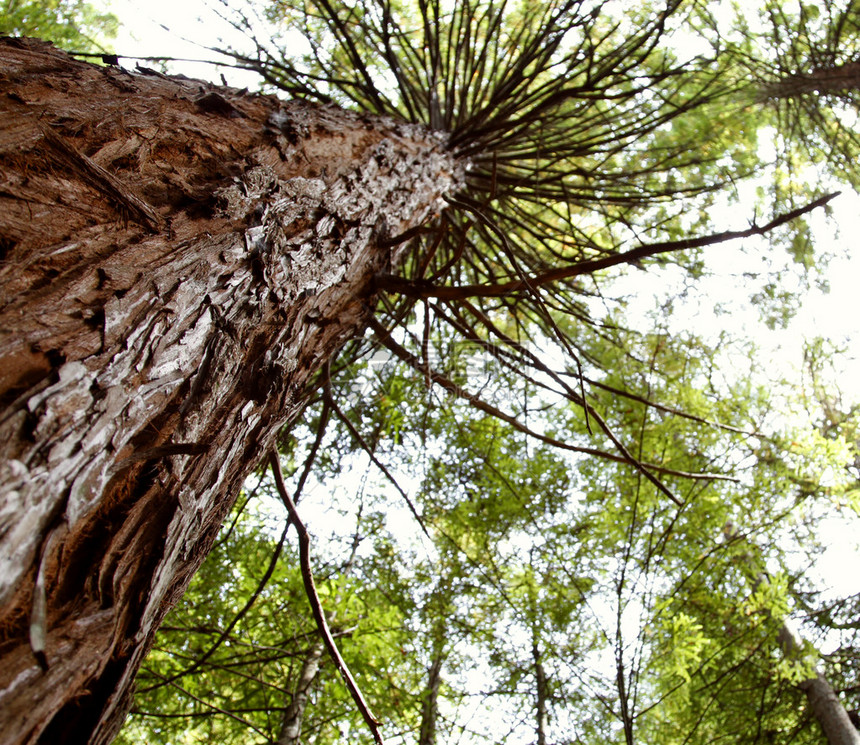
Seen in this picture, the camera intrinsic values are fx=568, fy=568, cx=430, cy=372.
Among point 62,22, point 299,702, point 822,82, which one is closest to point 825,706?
point 299,702

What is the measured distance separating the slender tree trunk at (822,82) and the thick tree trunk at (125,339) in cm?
561

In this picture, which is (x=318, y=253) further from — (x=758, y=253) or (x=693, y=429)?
(x=758, y=253)

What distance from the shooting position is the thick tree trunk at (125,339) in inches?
25.2

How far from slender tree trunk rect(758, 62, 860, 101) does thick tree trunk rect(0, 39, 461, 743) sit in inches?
221

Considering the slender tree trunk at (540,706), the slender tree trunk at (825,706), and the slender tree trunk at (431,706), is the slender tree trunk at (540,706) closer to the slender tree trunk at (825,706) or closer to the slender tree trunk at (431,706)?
the slender tree trunk at (431,706)

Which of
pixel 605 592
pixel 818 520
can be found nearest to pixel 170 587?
pixel 605 592

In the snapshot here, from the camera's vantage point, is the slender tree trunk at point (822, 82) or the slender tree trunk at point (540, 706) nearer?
the slender tree trunk at point (540, 706)

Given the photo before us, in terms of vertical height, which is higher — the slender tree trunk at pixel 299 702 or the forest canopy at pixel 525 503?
the forest canopy at pixel 525 503

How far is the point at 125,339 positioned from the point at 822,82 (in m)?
6.66

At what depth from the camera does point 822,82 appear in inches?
210

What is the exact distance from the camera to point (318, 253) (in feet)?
4.89

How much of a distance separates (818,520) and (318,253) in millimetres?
3824

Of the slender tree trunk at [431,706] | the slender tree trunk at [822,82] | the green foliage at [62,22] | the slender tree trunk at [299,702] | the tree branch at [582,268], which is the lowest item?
the slender tree trunk at [299,702]

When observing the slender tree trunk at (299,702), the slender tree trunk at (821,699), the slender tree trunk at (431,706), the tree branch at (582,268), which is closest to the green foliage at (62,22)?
the tree branch at (582,268)
